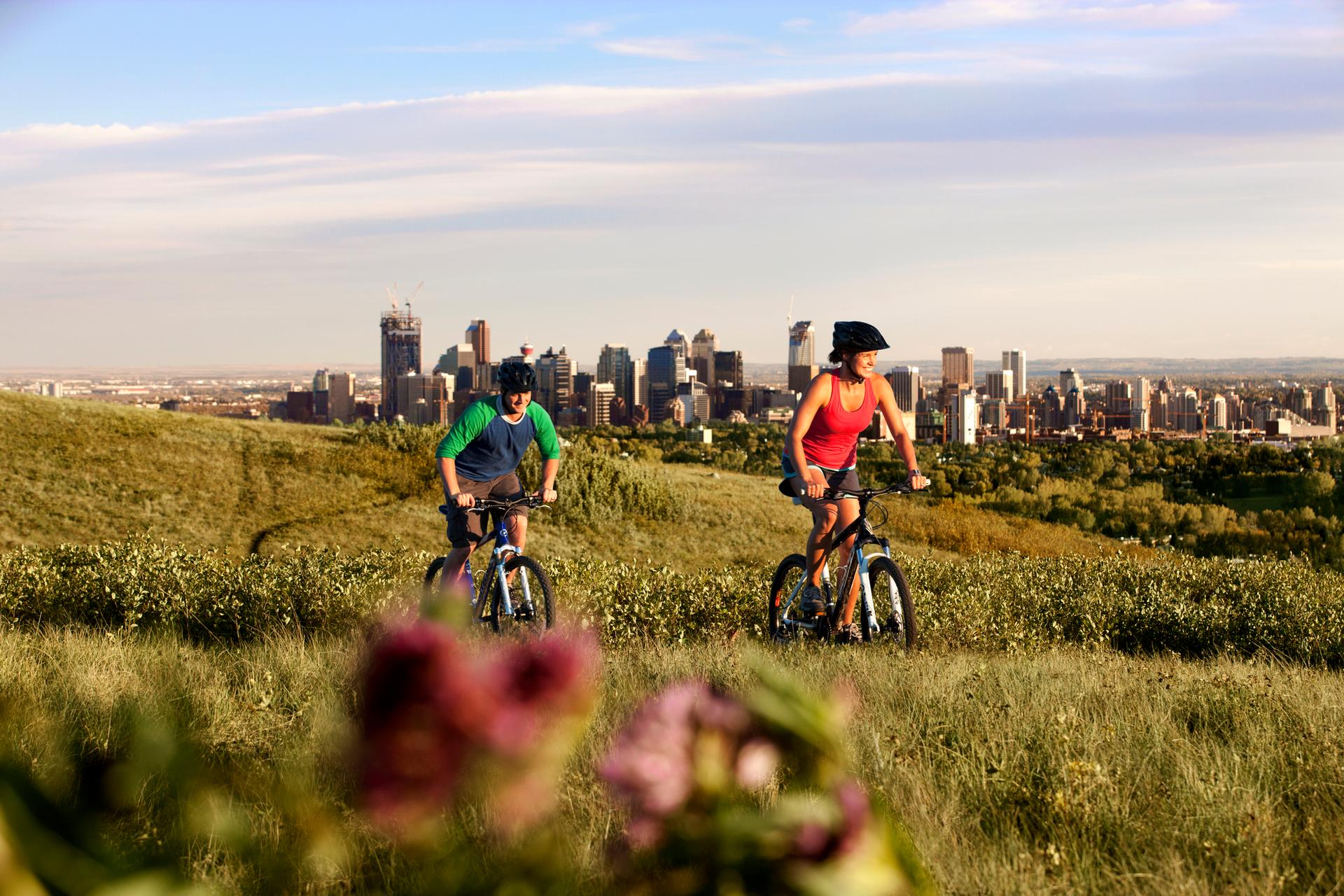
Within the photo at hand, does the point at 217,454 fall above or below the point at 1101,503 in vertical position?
above

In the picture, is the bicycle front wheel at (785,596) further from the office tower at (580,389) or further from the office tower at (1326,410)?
the office tower at (580,389)

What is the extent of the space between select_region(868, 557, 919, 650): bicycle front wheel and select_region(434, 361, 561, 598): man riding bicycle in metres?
2.05

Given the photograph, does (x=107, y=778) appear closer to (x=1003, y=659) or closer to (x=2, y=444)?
(x=1003, y=659)

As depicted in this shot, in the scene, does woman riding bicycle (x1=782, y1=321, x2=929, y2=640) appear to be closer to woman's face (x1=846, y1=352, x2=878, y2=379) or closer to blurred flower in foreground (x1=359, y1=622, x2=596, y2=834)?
woman's face (x1=846, y1=352, x2=878, y2=379)

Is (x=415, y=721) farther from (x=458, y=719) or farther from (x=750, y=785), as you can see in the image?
(x=750, y=785)

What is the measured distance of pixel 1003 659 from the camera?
6.70m

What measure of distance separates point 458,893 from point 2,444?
15827mm

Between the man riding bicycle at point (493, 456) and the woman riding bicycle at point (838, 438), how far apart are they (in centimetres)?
153

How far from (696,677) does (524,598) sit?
2093 mm

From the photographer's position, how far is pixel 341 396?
54.3m

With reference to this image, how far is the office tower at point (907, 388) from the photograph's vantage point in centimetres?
5306

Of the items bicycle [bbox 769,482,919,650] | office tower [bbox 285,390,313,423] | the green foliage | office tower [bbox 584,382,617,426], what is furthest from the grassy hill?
office tower [bbox 584,382,617,426]

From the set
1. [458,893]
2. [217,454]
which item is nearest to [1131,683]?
[458,893]

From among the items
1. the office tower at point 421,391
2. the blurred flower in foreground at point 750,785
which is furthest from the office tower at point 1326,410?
the blurred flower in foreground at point 750,785
